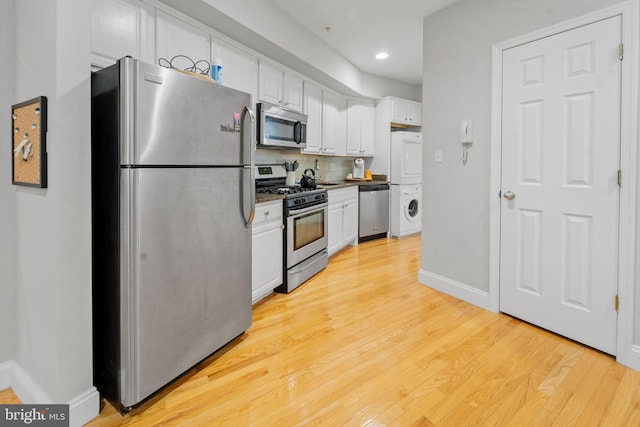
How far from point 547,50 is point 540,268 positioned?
1478mm

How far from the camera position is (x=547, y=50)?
224 cm

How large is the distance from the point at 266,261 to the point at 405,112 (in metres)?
4.14

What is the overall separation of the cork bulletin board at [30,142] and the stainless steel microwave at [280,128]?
1943 millimetres

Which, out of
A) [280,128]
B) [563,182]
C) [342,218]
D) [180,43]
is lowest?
[342,218]

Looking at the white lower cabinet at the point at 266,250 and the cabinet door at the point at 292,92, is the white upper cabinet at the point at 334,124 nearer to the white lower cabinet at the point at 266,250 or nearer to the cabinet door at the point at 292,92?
the cabinet door at the point at 292,92

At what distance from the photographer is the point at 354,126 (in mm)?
5316

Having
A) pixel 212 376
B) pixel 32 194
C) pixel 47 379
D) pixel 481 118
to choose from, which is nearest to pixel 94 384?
pixel 47 379

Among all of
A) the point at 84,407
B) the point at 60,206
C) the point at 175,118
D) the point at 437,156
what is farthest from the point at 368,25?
the point at 84,407

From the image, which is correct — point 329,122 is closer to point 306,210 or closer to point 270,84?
point 270,84

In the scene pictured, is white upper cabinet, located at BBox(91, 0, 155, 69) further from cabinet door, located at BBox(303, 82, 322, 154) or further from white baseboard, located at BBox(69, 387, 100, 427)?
cabinet door, located at BBox(303, 82, 322, 154)

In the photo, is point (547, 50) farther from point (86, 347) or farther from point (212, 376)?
point (86, 347)

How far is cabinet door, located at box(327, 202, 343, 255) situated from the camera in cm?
412

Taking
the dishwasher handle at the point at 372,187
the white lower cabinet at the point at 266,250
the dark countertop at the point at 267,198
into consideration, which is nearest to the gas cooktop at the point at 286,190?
the dark countertop at the point at 267,198

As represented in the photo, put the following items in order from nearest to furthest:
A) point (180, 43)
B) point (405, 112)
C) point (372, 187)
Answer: point (180, 43) → point (372, 187) → point (405, 112)
